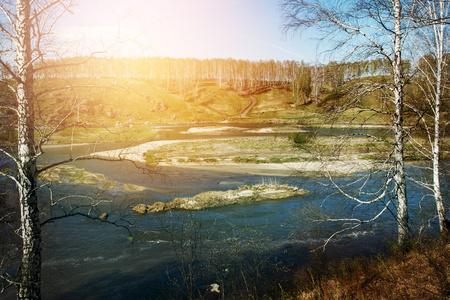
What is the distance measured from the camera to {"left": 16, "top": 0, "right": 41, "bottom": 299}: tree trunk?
5.23 meters

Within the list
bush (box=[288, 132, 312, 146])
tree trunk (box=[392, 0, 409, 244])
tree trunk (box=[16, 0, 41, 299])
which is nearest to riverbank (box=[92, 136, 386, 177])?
bush (box=[288, 132, 312, 146])

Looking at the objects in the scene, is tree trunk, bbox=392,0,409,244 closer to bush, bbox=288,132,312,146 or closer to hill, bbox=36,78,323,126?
bush, bbox=288,132,312,146

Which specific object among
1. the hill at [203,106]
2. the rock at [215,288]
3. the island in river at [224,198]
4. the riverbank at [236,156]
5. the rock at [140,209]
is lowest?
the rock at [215,288]

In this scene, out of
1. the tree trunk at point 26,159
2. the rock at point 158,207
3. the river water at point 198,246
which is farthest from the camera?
the rock at point 158,207

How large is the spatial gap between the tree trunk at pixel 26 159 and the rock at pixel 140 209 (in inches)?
454

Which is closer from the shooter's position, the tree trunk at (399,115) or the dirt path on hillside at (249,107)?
the tree trunk at (399,115)

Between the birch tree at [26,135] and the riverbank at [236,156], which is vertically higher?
the birch tree at [26,135]

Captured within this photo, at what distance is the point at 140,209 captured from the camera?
17.0 m

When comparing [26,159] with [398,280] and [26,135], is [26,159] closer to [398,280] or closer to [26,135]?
[26,135]

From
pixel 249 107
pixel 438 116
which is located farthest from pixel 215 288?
pixel 249 107

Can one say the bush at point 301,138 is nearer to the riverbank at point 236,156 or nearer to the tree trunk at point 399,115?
the riverbank at point 236,156

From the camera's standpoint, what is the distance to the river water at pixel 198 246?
995 cm

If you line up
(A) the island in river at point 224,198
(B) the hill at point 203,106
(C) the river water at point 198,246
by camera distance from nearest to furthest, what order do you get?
1. (C) the river water at point 198,246
2. (A) the island in river at point 224,198
3. (B) the hill at point 203,106

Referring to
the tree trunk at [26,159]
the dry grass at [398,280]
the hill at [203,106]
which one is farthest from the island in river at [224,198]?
the hill at [203,106]
